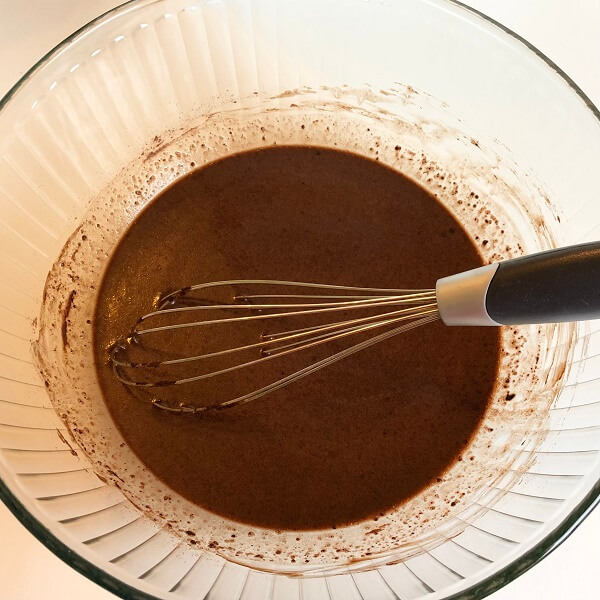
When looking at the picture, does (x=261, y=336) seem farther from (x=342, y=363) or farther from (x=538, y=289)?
(x=538, y=289)

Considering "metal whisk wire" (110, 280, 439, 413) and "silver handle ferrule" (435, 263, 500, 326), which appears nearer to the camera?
"silver handle ferrule" (435, 263, 500, 326)

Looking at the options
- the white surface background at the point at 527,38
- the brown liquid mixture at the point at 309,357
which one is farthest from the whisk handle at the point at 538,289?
the white surface background at the point at 527,38

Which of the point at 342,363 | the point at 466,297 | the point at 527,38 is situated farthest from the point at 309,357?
the point at 527,38

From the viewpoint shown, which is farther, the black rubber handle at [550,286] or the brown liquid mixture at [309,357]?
the brown liquid mixture at [309,357]

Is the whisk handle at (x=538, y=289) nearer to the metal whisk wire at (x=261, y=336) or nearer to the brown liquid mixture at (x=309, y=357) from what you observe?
the metal whisk wire at (x=261, y=336)

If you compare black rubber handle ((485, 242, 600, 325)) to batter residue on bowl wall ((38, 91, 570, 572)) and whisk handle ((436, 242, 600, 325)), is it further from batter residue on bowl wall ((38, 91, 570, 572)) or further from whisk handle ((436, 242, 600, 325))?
batter residue on bowl wall ((38, 91, 570, 572))

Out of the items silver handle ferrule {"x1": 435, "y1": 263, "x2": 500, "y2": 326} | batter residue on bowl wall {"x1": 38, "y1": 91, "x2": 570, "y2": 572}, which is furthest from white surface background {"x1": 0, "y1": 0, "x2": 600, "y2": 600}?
silver handle ferrule {"x1": 435, "y1": 263, "x2": 500, "y2": 326}

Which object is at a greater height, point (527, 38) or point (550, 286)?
point (527, 38)
